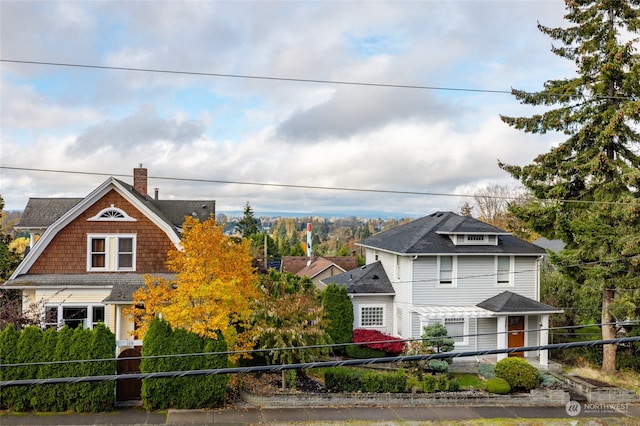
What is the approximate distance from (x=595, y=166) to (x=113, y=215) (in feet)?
71.4

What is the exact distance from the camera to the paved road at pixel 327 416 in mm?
16250

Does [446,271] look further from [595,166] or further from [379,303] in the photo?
[595,166]

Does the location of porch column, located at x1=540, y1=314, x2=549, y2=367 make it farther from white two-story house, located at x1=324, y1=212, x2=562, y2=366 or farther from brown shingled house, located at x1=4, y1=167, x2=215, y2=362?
brown shingled house, located at x1=4, y1=167, x2=215, y2=362

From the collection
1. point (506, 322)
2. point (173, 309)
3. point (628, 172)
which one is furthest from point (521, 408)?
point (173, 309)

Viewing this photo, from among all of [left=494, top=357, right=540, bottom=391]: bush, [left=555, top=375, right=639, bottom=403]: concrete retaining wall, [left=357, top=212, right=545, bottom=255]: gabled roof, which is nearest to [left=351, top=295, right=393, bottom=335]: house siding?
[left=357, top=212, right=545, bottom=255]: gabled roof

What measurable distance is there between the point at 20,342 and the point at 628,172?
24804mm

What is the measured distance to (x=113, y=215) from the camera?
22188 mm

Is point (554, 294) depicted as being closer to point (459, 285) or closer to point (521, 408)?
point (459, 285)

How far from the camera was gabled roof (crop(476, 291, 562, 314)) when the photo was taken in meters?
24.6

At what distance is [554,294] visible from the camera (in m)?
28.0

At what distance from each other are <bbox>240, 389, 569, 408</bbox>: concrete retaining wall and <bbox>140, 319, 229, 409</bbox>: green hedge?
1602 millimetres

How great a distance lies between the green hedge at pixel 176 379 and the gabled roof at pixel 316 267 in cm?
2935

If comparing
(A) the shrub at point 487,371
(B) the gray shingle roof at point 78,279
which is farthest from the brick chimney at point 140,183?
(A) the shrub at point 487,371

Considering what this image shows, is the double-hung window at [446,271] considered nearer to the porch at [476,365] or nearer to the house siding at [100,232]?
the porch at [476,365]
